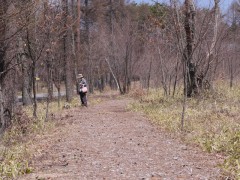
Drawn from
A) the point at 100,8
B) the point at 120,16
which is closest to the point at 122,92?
the point at 100,8

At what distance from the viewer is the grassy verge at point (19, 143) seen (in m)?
6.80

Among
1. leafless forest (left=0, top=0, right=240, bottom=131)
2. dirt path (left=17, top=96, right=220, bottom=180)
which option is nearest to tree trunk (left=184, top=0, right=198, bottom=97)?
leafless forest (left=0, top=0, right=240, bottom=131)

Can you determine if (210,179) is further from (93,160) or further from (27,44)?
(27,44)

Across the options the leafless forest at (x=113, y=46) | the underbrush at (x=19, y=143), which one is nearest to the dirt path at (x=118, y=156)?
the underbrush at (x=19, y=143)

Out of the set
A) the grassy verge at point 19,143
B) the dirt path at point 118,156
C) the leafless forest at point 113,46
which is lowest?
the dirt path at point 118,156

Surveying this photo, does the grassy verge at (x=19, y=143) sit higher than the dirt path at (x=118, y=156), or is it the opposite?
the grassy verge at (x=19, y=143)

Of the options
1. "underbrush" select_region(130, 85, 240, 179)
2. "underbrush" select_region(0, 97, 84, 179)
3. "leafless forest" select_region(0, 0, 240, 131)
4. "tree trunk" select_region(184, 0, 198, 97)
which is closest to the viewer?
"underbrush" select_region(0, 97, 84, 179)

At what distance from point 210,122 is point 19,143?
5.00 meters

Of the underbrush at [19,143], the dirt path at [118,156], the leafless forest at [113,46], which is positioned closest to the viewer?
the dirt path at [118,156]

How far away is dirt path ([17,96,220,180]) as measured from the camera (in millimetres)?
6414

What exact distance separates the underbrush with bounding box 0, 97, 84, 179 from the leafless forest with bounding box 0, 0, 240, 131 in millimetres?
385

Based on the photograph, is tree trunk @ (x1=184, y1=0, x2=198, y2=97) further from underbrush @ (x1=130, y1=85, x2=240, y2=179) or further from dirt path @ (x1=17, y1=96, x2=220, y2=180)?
dirt path @ (x1=17, y1=96, x2=220, y2=180)

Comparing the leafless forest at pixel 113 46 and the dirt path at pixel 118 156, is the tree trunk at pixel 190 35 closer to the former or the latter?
the leafless forest at pixel 113 46

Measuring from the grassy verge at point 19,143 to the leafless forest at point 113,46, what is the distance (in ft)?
1.29
